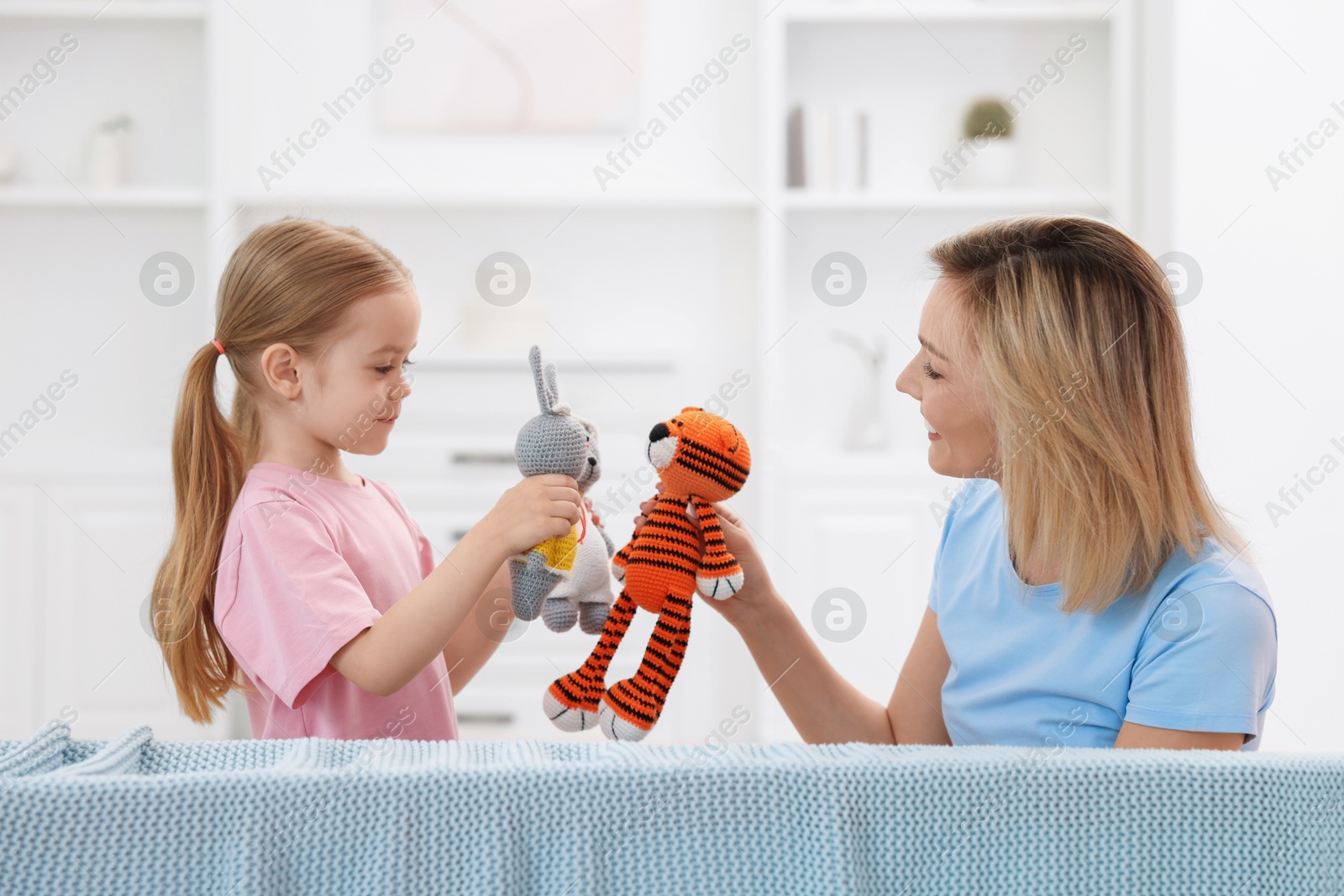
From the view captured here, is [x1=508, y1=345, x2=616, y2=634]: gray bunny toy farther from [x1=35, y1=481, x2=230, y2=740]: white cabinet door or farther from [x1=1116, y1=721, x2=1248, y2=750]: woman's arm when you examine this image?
[x1=35, y1=481, x2=230, y2=740]: white cabinet door

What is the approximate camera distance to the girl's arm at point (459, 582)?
84 cm

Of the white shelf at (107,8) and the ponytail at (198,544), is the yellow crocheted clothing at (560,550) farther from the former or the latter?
the white shelf at (107,8)

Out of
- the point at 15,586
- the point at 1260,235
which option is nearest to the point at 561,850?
the point at 1260,235

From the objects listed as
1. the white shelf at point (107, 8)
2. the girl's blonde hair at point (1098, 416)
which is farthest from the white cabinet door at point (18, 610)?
the girl's blonde hair at point (1098, 416)

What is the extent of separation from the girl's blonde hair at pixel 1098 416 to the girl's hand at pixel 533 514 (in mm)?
402

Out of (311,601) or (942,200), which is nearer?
(311,601)

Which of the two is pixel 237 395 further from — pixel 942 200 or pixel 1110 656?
pixel 942 200

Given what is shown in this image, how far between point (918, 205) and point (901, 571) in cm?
101

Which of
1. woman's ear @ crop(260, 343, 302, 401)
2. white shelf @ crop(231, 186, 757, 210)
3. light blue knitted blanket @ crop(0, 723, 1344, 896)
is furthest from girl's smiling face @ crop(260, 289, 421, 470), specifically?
white shelf @ crop(231, 186, 757, 210)

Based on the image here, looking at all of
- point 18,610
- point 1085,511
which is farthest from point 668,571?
point 18,610

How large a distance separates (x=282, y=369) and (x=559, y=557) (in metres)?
0.38

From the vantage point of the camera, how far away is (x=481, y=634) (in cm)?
113

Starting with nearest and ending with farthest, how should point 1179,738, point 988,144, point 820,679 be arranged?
point 1179,738
point 820,679
point 988,144

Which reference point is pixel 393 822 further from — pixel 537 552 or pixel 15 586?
pixel 15 586
